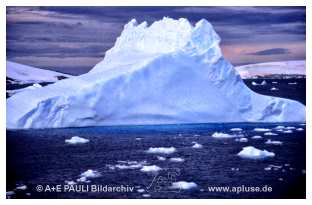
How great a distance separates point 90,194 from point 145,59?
13.0 feet

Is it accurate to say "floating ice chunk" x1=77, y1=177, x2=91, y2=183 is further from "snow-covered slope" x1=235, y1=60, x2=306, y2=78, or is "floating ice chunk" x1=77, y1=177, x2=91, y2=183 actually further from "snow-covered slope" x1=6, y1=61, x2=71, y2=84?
"snow-covered slope" x1=235, y1=60, x2=306, y2=78

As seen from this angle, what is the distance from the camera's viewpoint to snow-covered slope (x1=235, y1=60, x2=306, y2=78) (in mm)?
11836

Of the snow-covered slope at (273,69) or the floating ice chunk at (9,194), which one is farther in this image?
the snow-covered slope at (273,69)

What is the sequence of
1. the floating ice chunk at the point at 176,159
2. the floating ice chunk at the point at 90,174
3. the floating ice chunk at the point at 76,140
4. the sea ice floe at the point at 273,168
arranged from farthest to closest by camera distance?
1. the floating ice chunk at the point at 76,140
2. the floating ice chunk at the point at 176,159
3. the sea ice floe at the point at 273,168
4. the floating ice chunk at the point at 90,174

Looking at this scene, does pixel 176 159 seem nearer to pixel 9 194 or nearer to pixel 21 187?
pixel 21 187

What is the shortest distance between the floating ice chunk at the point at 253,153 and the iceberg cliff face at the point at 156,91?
118 cm

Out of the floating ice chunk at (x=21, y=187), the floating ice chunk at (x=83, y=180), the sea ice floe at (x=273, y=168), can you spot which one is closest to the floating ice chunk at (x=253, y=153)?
the sea ice floe at (x=273, y=168)

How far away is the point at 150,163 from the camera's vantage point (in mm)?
11406

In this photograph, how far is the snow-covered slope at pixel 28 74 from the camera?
11.6 metres

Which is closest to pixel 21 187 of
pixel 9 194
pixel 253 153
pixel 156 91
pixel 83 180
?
pixel 9 194

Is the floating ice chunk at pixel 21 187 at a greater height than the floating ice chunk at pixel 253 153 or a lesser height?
lesser

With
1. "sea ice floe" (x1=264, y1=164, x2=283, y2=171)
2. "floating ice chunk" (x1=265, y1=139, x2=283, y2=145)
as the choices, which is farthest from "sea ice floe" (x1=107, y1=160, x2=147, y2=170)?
"floating ice chunk" (x1=265, y1=139, x2=283, y2=145)

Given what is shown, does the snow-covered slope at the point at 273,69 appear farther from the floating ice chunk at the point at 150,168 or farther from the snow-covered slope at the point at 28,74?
the snow-covered slope at the point at 28,74
